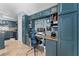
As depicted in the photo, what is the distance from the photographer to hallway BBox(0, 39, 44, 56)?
74.4 inches

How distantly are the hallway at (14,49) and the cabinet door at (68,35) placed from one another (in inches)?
17.0

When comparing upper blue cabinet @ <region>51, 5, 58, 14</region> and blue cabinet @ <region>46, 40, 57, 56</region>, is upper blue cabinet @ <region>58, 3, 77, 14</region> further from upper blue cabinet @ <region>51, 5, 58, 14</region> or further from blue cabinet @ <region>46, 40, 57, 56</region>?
blue cabinet @ <region>46, 40, 57, 56</region>

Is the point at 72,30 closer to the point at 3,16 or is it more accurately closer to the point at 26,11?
the point at 26,11

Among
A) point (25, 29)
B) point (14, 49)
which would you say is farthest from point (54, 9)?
point (14, 49)

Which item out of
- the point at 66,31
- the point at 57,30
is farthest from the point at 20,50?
the point at 66,31

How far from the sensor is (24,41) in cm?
195

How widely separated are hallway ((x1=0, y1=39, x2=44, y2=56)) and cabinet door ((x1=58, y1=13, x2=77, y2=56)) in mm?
432

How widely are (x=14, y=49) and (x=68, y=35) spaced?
932mm

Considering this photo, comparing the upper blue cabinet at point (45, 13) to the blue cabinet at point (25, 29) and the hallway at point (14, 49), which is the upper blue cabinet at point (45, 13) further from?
the hallway at point (14, 49)

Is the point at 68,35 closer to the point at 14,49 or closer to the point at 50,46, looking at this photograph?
the point at 50,46

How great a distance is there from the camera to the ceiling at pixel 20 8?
1.88 metres

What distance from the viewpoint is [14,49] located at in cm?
190

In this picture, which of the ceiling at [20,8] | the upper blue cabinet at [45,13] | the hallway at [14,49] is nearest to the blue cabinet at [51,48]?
the hallway at [14,49]

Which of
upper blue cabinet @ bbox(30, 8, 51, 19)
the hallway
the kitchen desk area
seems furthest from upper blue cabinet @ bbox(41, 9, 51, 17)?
the hallway
